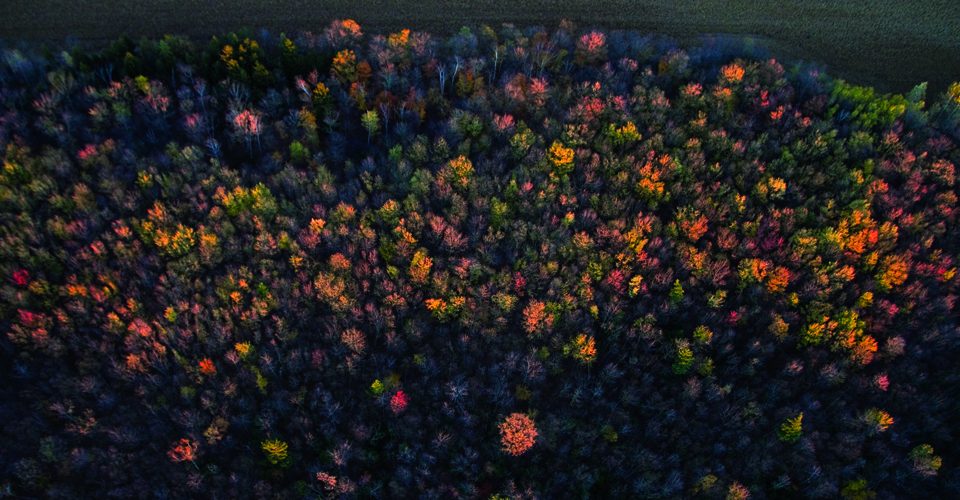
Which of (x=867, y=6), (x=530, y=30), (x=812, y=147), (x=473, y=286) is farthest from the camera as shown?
(x=867, y=6)

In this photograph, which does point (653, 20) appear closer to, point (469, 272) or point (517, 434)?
point (469, 272)

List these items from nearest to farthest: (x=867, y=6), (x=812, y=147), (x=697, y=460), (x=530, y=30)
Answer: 1. (x=697, y=460)
2. (x=812, y=147)
3. (x=530, y=30)
4. (x=867, y=6)

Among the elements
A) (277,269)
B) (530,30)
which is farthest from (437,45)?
(277,269)

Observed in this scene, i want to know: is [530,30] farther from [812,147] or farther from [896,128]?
[896,128]

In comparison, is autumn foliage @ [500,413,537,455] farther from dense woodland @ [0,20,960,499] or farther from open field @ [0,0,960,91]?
open field @ [0,0,960,91]

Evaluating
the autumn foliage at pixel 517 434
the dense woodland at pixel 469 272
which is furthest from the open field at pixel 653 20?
the autumn foliage at pixel 517 434
